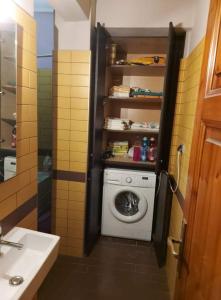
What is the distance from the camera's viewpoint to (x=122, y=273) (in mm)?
2178

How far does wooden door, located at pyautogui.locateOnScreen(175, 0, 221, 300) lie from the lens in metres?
0.71

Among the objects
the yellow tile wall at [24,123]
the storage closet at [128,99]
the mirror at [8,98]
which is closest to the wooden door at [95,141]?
the storage closet at [128,99]

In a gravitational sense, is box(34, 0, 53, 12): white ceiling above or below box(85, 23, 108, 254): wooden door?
above

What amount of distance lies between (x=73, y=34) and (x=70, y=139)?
96 centimetres

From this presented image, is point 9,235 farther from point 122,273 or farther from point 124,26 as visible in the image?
point 124,26

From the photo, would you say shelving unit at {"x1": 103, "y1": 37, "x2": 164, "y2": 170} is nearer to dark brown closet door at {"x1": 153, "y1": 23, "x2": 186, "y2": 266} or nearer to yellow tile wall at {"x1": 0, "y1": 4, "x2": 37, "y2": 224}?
dark brown closet door at {"x1": 153, "y1": 23, "x2": 186, "y2": 266}

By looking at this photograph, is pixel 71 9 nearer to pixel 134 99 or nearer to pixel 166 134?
pixel 134 99

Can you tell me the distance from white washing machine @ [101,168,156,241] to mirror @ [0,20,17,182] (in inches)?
57.6

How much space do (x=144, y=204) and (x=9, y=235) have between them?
165 centimetres

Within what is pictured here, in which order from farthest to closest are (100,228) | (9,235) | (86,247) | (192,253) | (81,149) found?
1. (100,228)
2. (86,247)
3. (81,149)
4. (9,235)
5. (192,253)

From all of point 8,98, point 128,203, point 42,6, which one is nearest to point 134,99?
point 128,203

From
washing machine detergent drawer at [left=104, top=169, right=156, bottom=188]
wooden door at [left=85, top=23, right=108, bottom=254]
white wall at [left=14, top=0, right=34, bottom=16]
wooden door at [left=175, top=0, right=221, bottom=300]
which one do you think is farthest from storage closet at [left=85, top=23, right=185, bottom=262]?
wooden door at [left=175, top=0, right=221, bottom=300]

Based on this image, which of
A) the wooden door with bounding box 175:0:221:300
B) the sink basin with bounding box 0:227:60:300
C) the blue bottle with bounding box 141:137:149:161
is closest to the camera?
the wooden door with bounding box 175:0:221:300

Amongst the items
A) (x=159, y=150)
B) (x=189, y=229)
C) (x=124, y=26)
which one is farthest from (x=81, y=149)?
(x=189, y=229)
